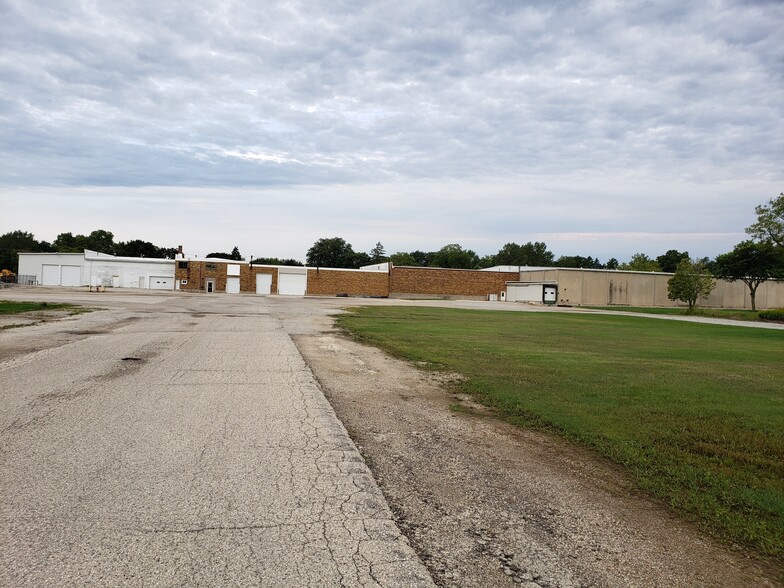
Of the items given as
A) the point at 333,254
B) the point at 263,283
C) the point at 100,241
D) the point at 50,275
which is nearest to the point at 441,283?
the point at 263,283

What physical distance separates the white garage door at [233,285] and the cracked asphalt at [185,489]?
6981 centimetres

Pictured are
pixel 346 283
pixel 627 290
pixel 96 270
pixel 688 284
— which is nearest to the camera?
pixel 688 284

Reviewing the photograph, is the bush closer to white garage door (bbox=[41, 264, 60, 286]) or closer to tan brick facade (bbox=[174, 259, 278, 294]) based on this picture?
tan brick facade (bbox=[174, 259, 278, 294])

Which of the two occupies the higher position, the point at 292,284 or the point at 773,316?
the point at 292,284

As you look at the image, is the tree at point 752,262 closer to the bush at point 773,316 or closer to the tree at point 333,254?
the bush at point 773,316

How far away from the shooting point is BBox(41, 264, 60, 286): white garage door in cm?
7800

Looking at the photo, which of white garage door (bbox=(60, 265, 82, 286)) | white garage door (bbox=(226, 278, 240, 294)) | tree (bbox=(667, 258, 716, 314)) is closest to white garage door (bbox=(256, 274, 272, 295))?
white garage door (bbox=(226, 278, 240, 294))

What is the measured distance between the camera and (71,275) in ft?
255

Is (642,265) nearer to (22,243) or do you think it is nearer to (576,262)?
(576,262)

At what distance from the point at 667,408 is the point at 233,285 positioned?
245ft

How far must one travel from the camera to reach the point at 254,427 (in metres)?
7.09

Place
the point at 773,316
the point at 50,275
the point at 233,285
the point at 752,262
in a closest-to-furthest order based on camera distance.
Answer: the point at 773,316, the point at 752,262, the point at 50,275, the point at 233,285

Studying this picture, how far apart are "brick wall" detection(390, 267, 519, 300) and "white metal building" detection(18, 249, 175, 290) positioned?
32847mm

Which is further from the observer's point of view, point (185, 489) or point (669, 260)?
point (669, 260)
